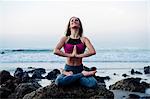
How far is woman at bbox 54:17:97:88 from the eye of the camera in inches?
141

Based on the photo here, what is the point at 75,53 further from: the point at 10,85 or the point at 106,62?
the point at 106,62

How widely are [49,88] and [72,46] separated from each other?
60cm

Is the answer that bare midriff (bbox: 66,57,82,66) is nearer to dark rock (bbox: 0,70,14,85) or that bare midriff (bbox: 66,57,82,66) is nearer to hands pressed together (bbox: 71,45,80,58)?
hands pressed together (bbox: 71,45,80,58)

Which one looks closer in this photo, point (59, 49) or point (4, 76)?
point (59, 49)

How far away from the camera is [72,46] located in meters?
3.59

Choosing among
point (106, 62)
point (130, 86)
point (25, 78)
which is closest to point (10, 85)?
point (25, 78)

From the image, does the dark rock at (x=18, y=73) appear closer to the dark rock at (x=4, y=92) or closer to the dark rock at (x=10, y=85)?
the dark rock at (x=10, y=85)

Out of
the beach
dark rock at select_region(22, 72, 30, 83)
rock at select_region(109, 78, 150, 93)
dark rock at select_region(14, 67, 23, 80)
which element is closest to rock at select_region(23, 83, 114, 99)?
rock at select_region(109, 78, 150, 93)

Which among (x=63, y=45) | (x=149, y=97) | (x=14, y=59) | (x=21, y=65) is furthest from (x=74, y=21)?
(x=14, y=59)

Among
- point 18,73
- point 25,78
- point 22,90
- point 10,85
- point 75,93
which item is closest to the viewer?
point 75,93

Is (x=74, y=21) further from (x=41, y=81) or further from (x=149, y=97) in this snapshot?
(x=41, y=81)

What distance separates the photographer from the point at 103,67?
6.65 metres

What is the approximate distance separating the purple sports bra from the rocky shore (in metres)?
0.43

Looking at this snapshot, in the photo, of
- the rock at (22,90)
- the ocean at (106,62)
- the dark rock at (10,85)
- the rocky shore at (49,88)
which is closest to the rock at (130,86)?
the rocky shore at (49,88)
